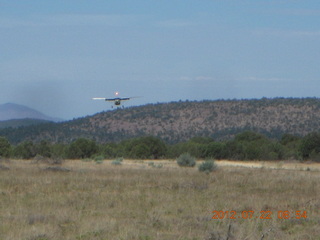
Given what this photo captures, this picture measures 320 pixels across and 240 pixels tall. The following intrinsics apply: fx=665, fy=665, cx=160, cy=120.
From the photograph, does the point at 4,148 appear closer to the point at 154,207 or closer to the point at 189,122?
the point at 154,207

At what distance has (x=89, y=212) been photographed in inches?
580

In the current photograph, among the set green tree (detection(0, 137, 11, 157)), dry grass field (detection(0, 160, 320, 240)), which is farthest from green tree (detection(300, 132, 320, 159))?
dry grass field (detection(0, 160, 320, 240))

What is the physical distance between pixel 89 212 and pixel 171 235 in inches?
141

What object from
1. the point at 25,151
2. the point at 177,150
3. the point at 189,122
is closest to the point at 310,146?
the point at 177,150

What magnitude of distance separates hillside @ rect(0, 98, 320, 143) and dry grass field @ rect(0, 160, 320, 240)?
64376 mm

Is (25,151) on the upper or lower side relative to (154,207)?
lower

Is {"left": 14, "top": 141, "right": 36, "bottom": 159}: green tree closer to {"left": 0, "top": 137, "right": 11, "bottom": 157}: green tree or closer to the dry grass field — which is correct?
{"left": 0, "top": 137, "right": 11, "bottom": 157}: green tree

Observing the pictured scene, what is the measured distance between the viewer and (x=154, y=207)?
15.7m

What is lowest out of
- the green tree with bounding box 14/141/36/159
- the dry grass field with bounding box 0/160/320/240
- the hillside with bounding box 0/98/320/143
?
the green tree with bounding box 14/141/36/159

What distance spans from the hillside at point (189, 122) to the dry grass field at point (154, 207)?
64.4 m

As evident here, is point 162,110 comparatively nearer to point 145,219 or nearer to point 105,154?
point 105,154

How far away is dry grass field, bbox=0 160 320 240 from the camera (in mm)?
11805
